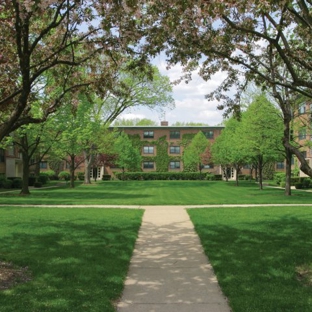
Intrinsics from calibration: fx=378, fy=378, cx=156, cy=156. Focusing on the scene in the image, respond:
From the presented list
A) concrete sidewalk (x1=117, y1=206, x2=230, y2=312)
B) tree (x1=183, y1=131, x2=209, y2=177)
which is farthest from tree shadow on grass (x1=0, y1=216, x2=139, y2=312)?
tree (x1=183, y1=131, x2=209, y2=177)

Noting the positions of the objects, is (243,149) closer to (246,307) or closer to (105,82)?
(105,82)

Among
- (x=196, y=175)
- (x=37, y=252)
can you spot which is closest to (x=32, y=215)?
(x=37, y=252)

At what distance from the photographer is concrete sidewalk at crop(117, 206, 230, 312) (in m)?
4.77

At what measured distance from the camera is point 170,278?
19.5ft

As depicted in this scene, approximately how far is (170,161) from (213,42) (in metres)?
59.8

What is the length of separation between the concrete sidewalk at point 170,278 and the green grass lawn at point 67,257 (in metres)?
0.24

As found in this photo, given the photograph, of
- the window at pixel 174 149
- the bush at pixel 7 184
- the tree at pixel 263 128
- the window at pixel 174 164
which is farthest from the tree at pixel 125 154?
the tree at pixel 263 128

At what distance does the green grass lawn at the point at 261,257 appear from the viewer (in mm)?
4938

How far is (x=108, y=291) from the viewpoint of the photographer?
17.0 ft

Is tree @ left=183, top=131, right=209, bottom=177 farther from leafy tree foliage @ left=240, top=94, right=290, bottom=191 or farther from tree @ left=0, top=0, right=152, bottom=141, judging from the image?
tree @ left=0, top=0, right=152, bottom=141

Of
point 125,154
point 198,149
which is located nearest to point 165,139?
point 198,149

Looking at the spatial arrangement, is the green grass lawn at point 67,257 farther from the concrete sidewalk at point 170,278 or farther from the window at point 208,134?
the window at point 208,134

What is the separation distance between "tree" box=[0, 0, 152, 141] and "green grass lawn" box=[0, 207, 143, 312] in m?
2.39

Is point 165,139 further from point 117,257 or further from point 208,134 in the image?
point 117,257
